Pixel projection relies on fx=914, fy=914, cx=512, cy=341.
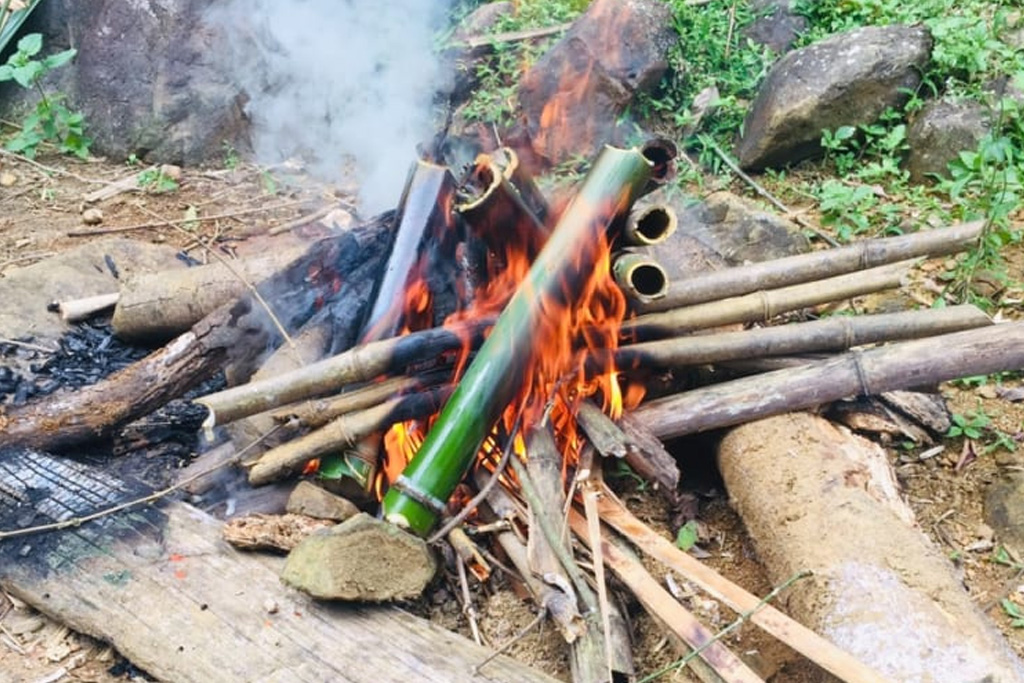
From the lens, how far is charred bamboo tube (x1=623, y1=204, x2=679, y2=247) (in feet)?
12.0

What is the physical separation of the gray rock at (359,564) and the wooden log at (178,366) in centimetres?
141

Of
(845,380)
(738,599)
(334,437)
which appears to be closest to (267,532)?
(334,437)

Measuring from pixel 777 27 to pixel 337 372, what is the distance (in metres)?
5.16

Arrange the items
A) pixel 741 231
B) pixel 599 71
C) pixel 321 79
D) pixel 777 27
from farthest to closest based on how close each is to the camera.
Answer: pixel 321 79 < pixel 777 27 < pixel 599 71 < pixel 741 231

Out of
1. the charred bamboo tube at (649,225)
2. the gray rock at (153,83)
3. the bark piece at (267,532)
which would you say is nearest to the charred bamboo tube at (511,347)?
the charred bamboo tube at (649,225)

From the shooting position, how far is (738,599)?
2857mm

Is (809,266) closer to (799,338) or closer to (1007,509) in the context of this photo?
(799,338)

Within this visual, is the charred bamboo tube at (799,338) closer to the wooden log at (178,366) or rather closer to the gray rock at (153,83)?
the wooden log at (178,366)

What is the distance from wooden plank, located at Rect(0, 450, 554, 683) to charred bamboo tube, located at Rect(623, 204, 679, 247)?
172cm

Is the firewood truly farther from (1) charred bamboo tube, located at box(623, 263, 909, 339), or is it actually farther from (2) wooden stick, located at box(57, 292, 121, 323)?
(1) charred bamboo tube, located at box(623, 263, 909, 339)

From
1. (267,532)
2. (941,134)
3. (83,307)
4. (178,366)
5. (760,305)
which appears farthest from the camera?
(941,134)

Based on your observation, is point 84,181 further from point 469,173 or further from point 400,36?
point 469,173

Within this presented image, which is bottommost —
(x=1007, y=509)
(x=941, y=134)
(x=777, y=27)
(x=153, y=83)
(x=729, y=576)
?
(x=1007, y=509)

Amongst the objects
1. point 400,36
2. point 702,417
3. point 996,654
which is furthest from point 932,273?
point 400,36
